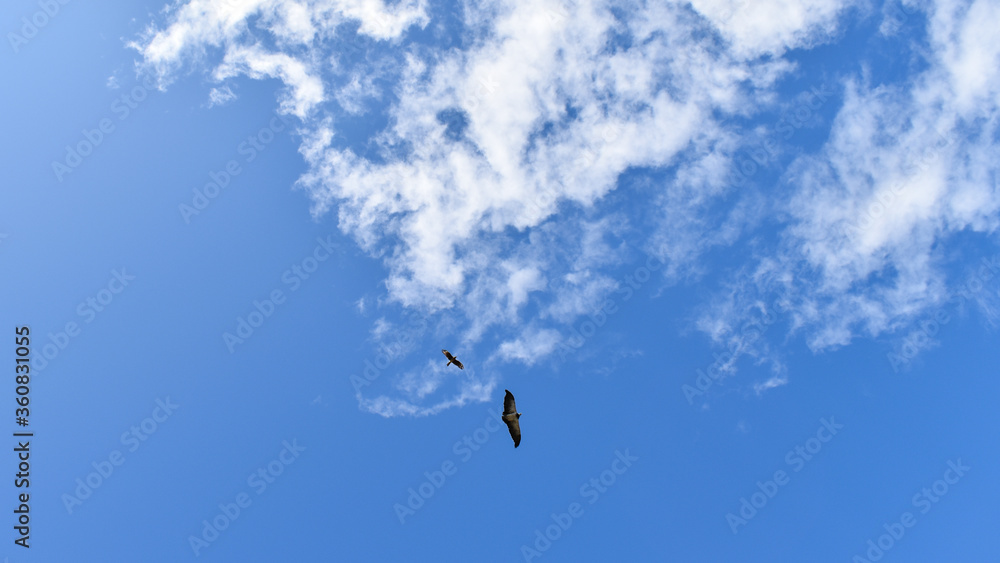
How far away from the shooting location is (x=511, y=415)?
60281mm

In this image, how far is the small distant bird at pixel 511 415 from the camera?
60.1 metres

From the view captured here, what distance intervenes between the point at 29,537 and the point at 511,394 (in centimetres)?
5218

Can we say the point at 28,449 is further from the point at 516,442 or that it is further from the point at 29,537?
the point at 516,442

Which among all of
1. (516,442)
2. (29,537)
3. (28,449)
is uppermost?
(516,442)

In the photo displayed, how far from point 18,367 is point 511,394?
5012cm

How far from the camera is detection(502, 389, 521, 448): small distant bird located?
6009 cm

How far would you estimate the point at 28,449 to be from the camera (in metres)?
63.6

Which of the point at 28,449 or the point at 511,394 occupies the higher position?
the point at 511,394

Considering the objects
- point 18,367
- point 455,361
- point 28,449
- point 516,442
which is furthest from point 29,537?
point 516,442

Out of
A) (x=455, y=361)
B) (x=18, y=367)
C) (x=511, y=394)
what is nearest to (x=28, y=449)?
(x=18, y=367)

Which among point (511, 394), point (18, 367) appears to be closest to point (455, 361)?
point (511, 394)

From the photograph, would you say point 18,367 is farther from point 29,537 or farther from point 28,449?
point 29,537

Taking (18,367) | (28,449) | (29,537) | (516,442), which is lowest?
(29,537)

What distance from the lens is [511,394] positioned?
2375 inches
